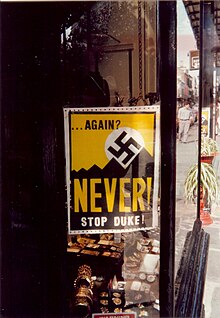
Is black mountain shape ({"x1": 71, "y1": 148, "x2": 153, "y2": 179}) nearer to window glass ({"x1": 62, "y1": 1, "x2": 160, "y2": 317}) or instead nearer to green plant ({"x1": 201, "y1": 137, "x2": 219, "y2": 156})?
window glass ({"x1": 62, "y1": 1, "x2": 160, "y2": 317})

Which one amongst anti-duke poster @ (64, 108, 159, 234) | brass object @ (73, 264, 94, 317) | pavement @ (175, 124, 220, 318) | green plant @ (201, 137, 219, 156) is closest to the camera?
anti-duke poster @ (64, 108, 159, 234)

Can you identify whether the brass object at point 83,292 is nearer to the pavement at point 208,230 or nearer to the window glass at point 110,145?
the window glass at point 110,145

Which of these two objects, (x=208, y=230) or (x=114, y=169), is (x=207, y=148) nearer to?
(x=208, y=230)

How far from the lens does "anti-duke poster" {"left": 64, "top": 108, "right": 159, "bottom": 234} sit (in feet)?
7.51

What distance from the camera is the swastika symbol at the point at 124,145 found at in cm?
232

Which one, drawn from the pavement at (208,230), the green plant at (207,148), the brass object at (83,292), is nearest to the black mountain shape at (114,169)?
the brass object at (83,292)

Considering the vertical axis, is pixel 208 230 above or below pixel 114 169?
below

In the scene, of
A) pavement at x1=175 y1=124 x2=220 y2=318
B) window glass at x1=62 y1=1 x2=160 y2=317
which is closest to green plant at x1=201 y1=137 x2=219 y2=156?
pavement at x1=175 y1=124 x2=220 y2=318

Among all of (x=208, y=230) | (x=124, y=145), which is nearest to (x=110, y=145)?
(x=124, y=145)

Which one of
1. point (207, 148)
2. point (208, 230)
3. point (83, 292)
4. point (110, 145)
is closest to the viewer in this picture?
point (110, 145)

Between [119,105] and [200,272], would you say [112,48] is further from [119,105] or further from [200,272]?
[200,272]

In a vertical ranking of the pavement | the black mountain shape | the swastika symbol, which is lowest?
the pavement

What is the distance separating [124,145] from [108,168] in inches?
6.2

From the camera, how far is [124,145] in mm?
2332
